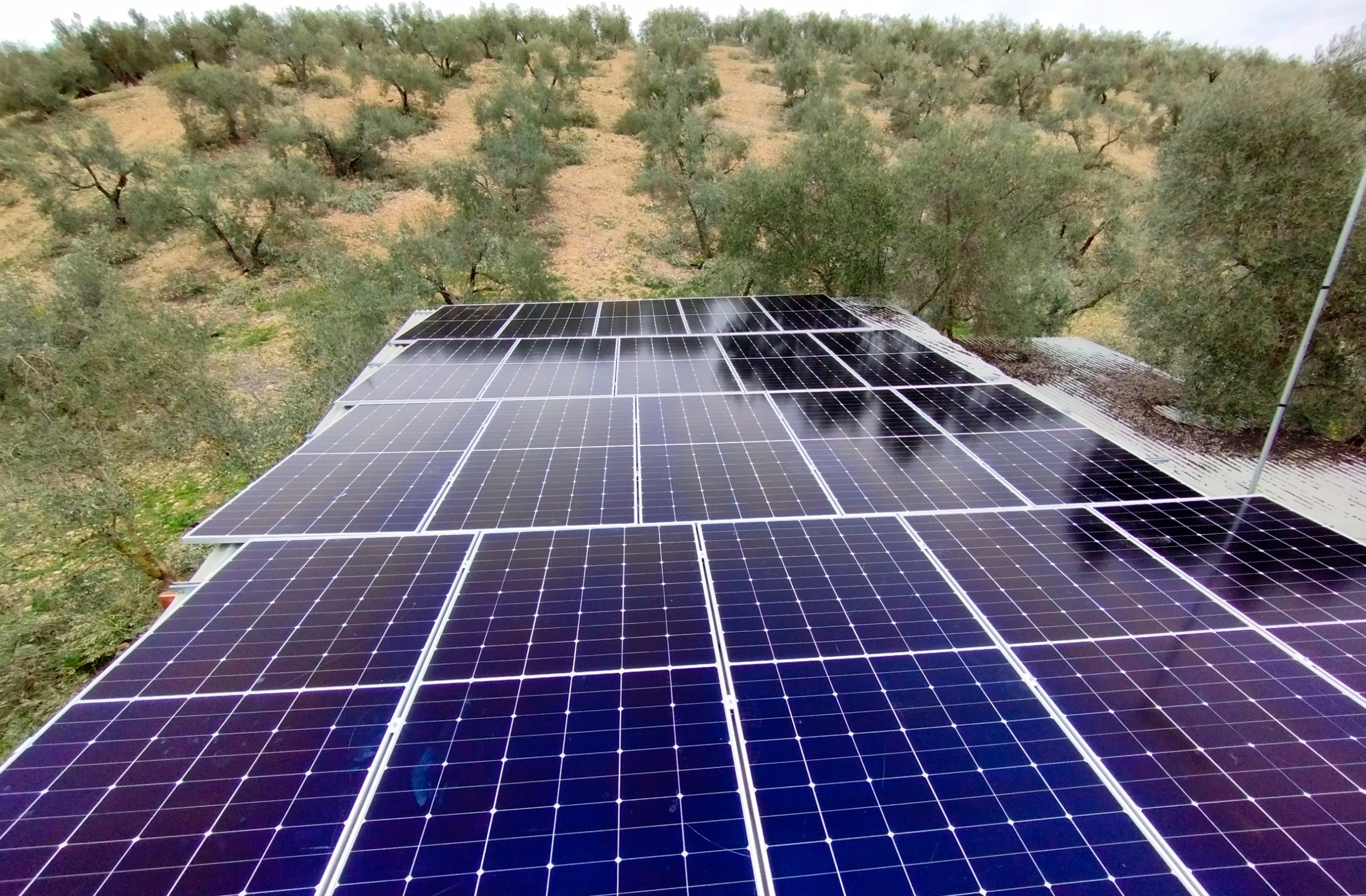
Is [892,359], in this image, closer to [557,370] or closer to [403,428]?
[557,370]

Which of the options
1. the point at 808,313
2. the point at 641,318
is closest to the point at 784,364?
the point at 808,313

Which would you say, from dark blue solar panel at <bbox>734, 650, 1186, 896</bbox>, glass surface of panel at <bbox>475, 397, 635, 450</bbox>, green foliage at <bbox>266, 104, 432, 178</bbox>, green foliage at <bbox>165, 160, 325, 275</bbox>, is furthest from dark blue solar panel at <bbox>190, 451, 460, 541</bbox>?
green foliage at <bbox>266, 104, 432, 178</bbox>

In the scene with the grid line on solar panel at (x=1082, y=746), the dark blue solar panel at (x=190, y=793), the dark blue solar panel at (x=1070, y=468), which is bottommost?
the dark blue solar panel at (x=190, y=793)

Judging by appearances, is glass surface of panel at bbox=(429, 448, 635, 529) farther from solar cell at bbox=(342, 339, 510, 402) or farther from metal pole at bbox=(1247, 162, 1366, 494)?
metal pole at bbox=(1247, 162, 1366, 494)

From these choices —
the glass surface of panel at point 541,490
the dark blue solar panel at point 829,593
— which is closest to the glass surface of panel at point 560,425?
the glass surface of panel at point 541,490

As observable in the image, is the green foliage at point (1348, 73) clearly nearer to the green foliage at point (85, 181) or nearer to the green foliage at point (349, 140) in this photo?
the green foliage at point (349, 140)

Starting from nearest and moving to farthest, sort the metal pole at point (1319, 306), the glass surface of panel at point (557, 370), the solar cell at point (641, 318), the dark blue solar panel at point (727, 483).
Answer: the metal pole at point (1319, 306), the dark blue solar panel at point (727, 483), the glass surface of panel at point (557, 370), the solar cell at point (641, 318)

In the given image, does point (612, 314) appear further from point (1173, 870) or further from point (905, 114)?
point (905, 114)
